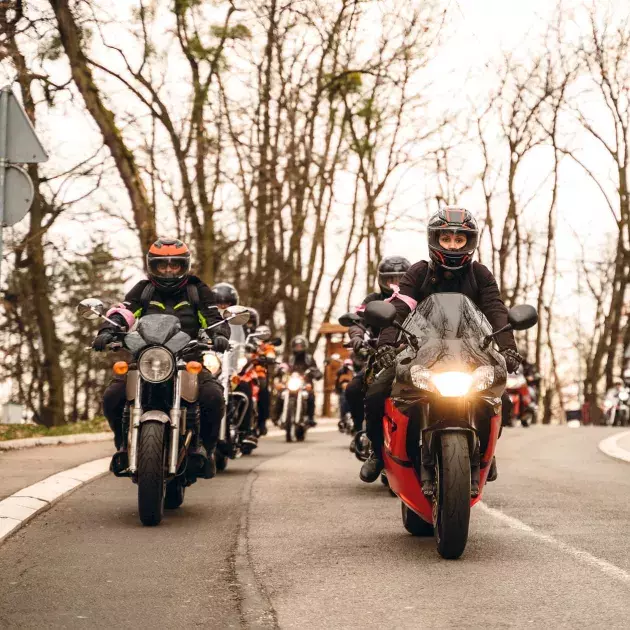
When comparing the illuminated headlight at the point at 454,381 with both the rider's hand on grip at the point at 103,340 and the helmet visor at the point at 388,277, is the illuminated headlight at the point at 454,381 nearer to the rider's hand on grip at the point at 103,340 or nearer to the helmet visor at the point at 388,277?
the rider's hand on grip at the point at 103,340

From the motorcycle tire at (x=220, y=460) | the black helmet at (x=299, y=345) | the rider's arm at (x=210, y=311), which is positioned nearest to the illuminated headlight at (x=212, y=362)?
the motorcycle tire at (x=220, y=460)

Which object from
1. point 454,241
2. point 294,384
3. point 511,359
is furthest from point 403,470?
point 294,384

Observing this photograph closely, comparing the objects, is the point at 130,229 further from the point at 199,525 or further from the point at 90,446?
the point at 199,525

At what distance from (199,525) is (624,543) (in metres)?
2.81

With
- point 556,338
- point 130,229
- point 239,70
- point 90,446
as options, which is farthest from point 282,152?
point 556,338

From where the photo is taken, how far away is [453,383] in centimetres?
690

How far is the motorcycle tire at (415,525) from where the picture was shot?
26.2 feet

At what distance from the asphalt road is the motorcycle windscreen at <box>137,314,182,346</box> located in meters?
1.25

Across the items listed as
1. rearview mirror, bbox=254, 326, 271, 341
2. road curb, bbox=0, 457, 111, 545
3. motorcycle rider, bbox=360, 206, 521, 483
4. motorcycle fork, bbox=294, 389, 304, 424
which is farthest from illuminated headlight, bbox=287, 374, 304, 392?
motorcycle rider, bbox=360, 206, 521, 483

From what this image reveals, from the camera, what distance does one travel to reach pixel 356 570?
6.61 metres

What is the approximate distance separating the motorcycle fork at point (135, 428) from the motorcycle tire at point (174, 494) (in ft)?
3.23

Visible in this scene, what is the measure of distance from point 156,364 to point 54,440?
8.29m

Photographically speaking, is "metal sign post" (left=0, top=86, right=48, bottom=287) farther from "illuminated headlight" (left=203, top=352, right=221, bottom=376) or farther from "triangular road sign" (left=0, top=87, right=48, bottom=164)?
"illuminated headlight" (left=203, top=352, right=221, bottom=376)

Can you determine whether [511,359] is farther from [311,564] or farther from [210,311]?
[210,311]
